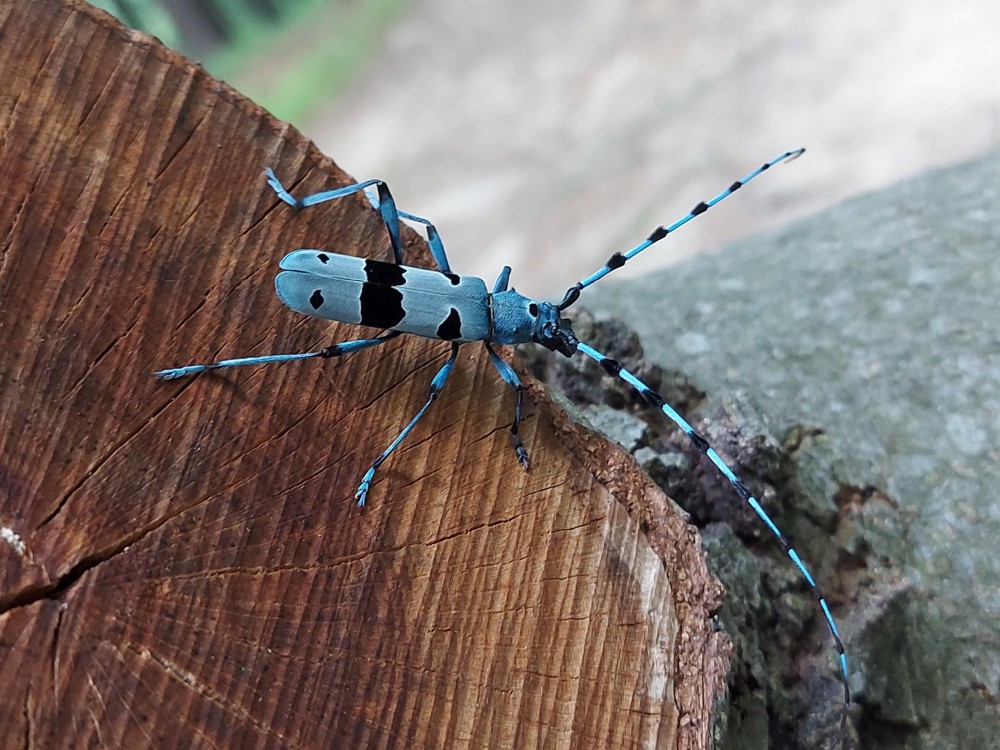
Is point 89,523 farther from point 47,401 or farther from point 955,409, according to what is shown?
point 955,409

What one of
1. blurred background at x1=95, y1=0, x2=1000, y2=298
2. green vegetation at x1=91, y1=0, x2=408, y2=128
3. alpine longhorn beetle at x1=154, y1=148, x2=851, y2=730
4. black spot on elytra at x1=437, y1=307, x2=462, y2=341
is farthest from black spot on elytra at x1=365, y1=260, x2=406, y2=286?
green vegetation at x1=91, y1=0, x2=408, y2=128

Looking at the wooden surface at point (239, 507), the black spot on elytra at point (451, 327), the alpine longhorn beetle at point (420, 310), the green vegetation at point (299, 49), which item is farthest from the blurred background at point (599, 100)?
the wooden surface at point (239, 507)

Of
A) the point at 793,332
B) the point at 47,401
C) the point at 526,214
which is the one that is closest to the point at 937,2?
the point at 526,214

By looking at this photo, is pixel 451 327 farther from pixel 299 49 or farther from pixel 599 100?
pixel 299 49

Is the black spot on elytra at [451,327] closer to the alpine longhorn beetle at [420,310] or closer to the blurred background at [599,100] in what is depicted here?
the alpine longhorn beetle at [420,310]

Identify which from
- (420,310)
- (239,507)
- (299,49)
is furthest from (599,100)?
(239,507)

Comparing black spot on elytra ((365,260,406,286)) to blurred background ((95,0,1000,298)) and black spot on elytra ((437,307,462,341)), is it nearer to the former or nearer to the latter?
black spot on elytra ((437,307,462,341))
